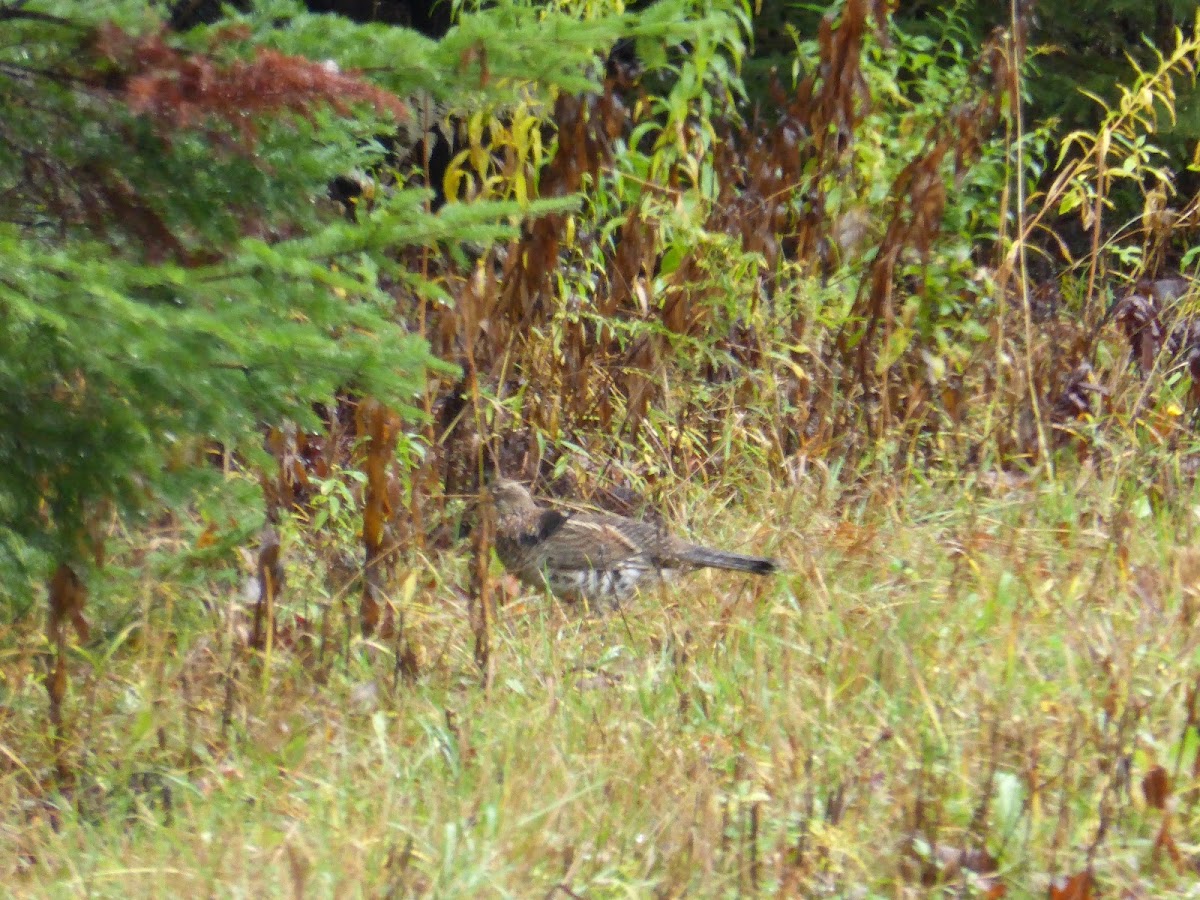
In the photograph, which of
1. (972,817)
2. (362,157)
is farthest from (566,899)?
(362,157)

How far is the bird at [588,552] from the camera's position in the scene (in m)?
5.43

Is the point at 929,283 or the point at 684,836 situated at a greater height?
the point at 929,283

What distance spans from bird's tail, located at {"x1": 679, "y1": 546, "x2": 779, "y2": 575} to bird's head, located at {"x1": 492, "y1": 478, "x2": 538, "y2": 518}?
73 centimetres

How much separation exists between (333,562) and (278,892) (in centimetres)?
221

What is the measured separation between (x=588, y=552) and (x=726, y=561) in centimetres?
62

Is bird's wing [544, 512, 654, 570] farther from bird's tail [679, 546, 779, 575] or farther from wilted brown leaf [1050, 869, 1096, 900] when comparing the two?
wilted brown leaf [1050, 869, 1096, 900]

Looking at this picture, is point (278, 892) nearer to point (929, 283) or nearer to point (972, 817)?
point (972, 817)

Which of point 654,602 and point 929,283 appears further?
point 929,283

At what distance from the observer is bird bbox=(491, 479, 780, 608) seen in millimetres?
5434

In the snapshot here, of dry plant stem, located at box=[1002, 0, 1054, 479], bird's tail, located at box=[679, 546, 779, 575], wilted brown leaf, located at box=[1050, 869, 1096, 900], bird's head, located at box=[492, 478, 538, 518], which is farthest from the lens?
bird's head, located at box=[492, 478, 538, 518]

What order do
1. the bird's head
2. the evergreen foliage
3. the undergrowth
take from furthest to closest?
the bird's head
the evergreen foliage
the undergrowth

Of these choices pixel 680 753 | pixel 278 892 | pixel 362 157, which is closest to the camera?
pixel 278 892

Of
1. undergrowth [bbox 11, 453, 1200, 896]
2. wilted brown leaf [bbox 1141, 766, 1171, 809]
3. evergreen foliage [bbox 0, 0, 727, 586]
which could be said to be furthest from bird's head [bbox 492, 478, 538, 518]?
wilted brown leaf [bbox 1141, 766, 1171, 809]

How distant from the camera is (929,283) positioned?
21.0 ft
